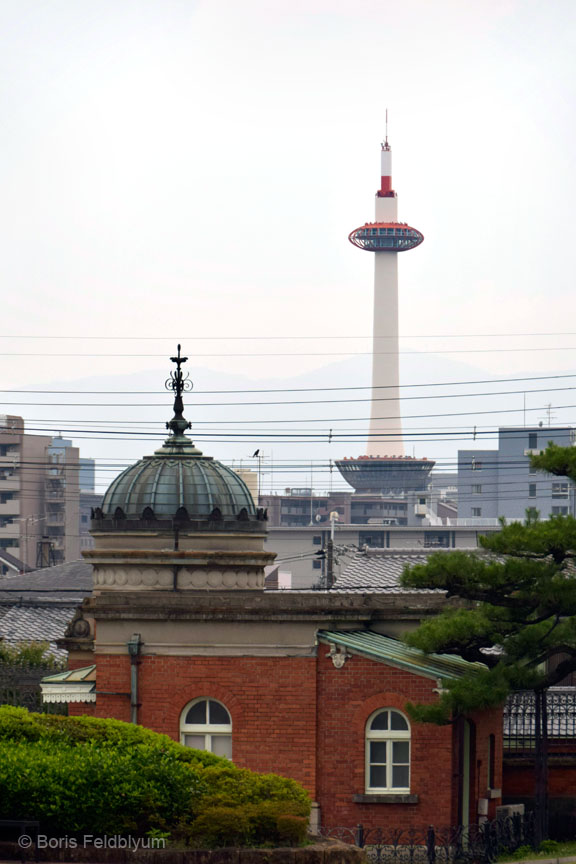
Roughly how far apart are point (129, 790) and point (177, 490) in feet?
51.0

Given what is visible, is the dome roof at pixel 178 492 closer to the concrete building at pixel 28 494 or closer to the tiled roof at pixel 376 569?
the tiled roof at pixel 376 569

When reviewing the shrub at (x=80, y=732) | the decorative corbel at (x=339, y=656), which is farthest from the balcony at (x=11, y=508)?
the shrub at (x=80, y=732)

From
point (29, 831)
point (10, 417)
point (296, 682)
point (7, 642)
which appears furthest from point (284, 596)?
point (10, 417)

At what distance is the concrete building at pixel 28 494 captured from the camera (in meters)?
156

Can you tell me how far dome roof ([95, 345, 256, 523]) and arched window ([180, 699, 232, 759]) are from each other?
5.92 metres

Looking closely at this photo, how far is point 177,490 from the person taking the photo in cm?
3881

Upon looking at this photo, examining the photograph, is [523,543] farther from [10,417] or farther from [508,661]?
[10,417]

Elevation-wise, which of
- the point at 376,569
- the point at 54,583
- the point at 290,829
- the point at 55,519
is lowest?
the point at 290,829

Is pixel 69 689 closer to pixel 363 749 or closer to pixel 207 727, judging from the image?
pixel 207 727

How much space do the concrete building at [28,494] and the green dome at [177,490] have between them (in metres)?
113

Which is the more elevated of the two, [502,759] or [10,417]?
[10,417]

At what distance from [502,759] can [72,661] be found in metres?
10.1

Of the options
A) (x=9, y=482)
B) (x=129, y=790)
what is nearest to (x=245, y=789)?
(x=129, y=790)

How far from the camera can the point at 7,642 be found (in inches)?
2371
